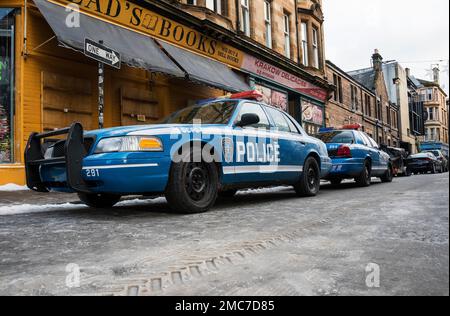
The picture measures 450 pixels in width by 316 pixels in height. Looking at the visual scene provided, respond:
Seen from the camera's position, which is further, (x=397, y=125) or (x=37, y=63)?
(x=397, y=125)

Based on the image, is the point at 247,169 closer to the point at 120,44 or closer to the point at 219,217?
the point at 219,217

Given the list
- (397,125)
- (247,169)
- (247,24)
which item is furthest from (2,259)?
(397,125)

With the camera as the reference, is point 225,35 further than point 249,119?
Yes

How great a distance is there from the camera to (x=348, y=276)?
1.92 metres

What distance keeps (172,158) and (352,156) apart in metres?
5.59

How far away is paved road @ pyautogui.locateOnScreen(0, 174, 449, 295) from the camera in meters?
1.82

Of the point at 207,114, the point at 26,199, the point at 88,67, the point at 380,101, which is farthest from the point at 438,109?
the point at 380,101

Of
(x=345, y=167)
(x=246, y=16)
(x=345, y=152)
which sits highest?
(x=246, y=16)

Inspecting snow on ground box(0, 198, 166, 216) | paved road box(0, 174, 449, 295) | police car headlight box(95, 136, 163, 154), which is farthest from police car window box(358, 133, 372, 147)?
snow on ground box(0, 198, 166, 216)

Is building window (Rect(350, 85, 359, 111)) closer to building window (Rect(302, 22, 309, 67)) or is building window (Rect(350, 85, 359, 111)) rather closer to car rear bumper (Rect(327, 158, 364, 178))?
building window (Rect(302, 22, 309, 67))

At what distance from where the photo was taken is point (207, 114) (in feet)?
17.7

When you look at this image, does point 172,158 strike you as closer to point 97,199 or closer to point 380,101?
point 97,199

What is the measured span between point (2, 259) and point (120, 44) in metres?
7.56

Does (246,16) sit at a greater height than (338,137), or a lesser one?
greater
